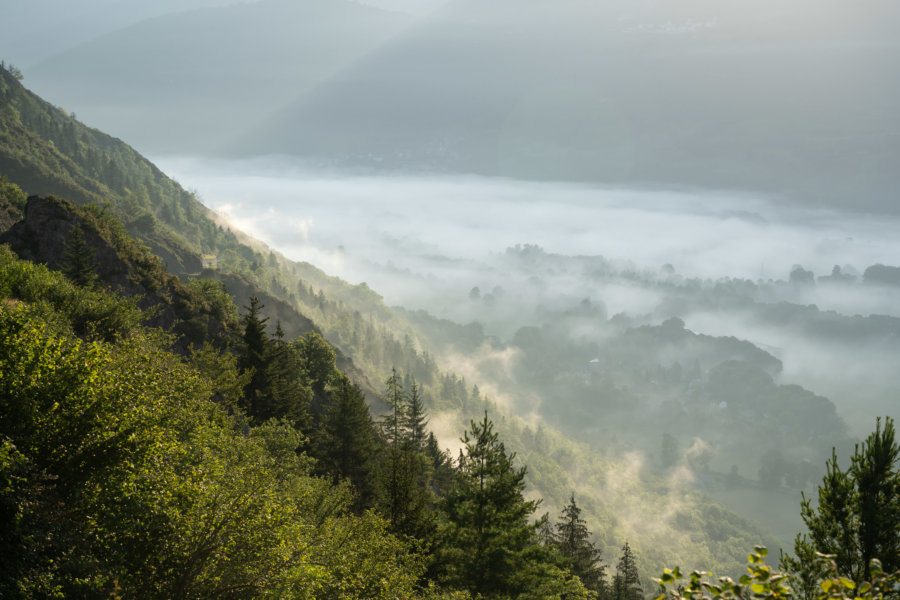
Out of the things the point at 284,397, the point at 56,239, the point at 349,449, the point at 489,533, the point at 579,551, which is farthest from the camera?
the point at 56,239

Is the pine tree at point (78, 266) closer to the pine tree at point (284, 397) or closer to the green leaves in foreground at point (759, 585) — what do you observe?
the pine tree at point (284, 397)

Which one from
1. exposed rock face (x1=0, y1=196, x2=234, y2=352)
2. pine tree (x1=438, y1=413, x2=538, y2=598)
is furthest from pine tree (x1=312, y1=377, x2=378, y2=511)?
exposed rock face (x1=0, y1=196, x2=234, y2=352)

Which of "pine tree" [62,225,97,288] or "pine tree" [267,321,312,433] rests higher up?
"pine tree" [62,225,97,288]

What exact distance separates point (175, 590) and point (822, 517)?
24584mm

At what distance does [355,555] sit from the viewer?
77.5 ft

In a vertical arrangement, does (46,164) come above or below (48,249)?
above

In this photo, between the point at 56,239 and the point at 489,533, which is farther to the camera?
the point at 56,239

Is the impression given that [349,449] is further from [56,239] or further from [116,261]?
[56,239]

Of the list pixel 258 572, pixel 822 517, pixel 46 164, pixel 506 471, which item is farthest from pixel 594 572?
pixel 46 164

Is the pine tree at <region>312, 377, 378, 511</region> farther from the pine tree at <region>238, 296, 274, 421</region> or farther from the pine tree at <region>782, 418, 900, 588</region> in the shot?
the pine tree at <region>782, 418, 900, 588</region>

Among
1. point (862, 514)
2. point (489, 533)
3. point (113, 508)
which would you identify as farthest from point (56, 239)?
point (862, 514)

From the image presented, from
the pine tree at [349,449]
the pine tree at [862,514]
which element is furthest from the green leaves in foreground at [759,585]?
the pine tree at [349,449]

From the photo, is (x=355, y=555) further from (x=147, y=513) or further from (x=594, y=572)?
(x=594, y=572)

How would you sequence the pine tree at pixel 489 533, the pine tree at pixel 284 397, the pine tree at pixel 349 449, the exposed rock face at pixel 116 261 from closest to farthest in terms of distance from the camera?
the pine tree at pixel 489 533 → the pine tree at pixel 349 449 → the pine tree at pixel 284 397 → the exposed rock face at pixel 116 261
